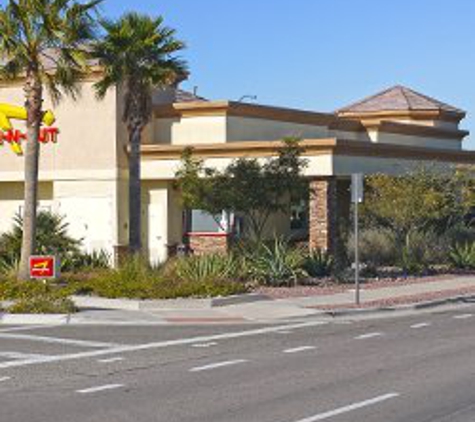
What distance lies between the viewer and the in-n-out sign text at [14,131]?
33.1 m

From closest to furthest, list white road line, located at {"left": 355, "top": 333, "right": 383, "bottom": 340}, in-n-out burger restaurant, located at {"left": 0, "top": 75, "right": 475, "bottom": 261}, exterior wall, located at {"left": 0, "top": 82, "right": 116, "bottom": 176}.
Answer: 1. white road line, located at {"left": 355, "top": 333, "right": 383, "bottom": 340}
2. in-n-out burger restaurant, located at {"left": 0, "top": 75, "right": 475, "bottom": 261}
3. exterior wall, located at {"left": 0, "top": 82, "right": 116, "bottom": 176}

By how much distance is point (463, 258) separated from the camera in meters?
31.3

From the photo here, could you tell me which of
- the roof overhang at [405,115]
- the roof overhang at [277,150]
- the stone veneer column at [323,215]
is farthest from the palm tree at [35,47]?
the roof overhang at [405,115]

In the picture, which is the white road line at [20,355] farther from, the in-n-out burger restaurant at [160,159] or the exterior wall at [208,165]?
the in-n-out burger restaurant at [160,159]

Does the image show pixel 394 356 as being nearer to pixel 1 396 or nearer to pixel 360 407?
pixel 360 407

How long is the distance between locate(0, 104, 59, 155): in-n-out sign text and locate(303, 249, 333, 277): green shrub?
34.3 feet

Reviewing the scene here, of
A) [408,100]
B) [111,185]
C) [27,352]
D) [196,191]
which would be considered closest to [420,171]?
Answer: [196,191]

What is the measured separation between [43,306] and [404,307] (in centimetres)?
792

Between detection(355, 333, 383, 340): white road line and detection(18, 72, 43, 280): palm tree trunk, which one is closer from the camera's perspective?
detection(355, 333, 383, 340): white road line

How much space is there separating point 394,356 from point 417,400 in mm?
3728

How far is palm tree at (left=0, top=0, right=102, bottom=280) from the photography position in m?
23.5

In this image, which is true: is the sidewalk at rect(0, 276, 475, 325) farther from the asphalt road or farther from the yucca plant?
the yucca plant

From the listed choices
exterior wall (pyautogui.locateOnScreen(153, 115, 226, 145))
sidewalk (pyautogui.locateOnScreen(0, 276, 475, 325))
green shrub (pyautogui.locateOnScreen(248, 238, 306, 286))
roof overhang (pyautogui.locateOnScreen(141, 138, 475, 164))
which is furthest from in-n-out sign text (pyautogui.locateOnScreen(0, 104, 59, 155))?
sidewalk (pyautogui.locateOnScreen(0, 276, 475, 325))

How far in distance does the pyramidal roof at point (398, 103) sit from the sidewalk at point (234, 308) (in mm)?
18524
